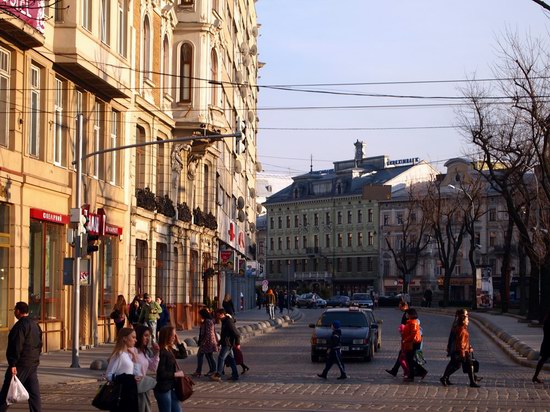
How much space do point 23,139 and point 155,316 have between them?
6806 millimetres

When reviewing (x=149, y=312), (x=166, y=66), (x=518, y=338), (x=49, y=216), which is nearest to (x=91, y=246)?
(x=49, y=216)

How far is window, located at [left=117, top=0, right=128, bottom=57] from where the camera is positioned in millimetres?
39028

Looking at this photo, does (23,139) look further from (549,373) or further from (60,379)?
(549,373)

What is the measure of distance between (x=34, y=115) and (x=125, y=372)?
64.6 ft

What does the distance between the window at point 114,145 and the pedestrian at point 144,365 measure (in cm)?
2568

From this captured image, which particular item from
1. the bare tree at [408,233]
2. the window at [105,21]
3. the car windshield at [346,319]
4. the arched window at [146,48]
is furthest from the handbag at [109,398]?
the bare tree at [408,233]

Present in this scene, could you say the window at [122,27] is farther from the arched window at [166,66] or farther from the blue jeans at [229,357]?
the blue jeans at [229,357]

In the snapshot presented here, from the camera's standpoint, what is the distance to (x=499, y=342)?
44.2 metres

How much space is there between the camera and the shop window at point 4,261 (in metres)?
29.5

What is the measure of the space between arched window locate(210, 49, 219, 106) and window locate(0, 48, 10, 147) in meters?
22.7

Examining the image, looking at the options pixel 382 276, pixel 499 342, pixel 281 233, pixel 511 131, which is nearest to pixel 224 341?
pixel 499 342

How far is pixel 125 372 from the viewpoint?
13.2 m

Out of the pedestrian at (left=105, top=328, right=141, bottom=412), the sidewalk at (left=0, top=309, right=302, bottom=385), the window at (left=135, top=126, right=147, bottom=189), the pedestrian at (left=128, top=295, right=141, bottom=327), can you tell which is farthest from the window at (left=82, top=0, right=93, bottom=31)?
the pedestrian at (left=105, top=328, right=141, bottom=412)

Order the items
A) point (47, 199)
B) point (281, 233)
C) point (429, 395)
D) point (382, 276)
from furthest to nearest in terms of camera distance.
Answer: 1. point (281, 233)
2. point (382, 276)
3. point (47, 199)
4. point (429, 395)
